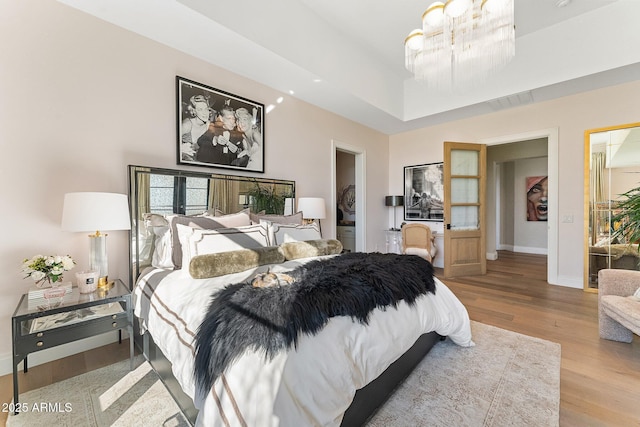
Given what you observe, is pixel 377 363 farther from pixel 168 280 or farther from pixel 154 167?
pixel 154 167

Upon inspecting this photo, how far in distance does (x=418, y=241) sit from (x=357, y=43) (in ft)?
10.6

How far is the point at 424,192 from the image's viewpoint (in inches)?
198

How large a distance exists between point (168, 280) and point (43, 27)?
211 centimetres

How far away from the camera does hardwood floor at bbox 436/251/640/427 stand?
58.9 inches

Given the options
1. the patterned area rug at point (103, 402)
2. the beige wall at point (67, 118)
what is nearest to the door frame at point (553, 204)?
the beige wall at point (67, 118)

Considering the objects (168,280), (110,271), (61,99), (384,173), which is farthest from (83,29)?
(384,173)

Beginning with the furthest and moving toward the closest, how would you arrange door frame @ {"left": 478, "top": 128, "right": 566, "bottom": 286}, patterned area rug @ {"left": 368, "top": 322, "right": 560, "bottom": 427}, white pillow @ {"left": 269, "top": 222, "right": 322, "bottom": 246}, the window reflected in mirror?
door frame @ {"left": 478, "top": 128, "right": 566, "bottom": 286} → the window reflected in mirror → white pillow @ {"left": 269, "top": 222, "right": 322, "bottom": 246} → patterned area rug @ {"left": 368, "top": 322, "right": 560, "bottom": 427}

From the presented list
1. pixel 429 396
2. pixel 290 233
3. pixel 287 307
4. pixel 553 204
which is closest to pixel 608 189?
pixel 553 204

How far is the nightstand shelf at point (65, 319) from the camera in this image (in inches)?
58.7

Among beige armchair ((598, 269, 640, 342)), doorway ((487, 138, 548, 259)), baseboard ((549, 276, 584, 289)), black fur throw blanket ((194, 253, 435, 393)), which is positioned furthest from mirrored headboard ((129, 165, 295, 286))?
doorway ((487, 138, 548, 259))

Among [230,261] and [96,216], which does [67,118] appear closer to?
[96,216]

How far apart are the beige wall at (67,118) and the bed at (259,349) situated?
0.29m

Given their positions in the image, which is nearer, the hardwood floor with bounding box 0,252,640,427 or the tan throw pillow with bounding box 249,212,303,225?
the hardwood floor with bounding box 0,252,640,427

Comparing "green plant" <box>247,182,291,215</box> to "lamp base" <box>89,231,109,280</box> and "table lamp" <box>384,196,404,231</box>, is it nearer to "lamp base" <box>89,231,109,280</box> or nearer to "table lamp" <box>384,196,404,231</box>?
"lamp base" <box>89,231,109,280</box>
